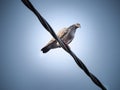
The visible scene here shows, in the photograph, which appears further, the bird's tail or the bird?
the bird

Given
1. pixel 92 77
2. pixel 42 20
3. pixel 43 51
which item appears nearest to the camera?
pixel 42 20

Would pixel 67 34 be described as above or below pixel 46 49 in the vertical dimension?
above

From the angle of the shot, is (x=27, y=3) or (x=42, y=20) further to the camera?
(x=42, y=20)

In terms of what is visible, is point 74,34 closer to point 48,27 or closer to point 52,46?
point 52,46

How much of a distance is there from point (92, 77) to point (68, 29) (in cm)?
395

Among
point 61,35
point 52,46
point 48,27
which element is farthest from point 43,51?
point 48,27

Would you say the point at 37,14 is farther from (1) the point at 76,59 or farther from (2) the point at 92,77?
(2) the point at 92,77

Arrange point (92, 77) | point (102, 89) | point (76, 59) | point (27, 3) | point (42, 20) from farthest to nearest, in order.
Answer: point (102, 89), point (92, 77), point (76, 59), point (42, 20), point (27, 3)

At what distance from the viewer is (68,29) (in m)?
7.07

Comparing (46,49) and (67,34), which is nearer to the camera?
(46,49)

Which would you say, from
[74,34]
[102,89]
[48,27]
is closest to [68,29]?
[74,34]

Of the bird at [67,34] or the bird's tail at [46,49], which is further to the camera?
the bird at [67,34]

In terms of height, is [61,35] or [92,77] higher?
[61,35]

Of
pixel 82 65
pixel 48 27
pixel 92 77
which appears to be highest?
pixel 48 27
